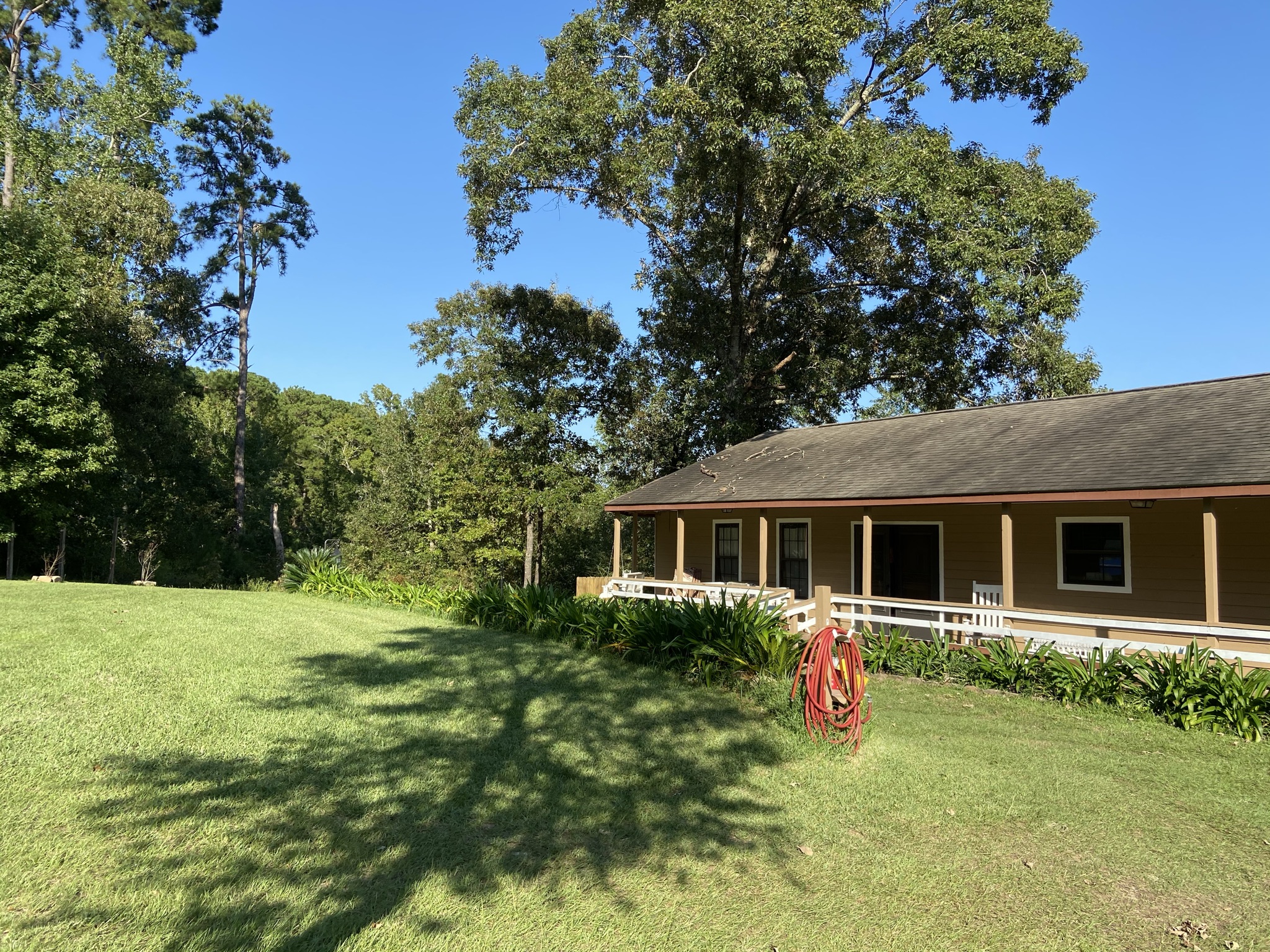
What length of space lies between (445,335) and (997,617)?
2283 centimetres

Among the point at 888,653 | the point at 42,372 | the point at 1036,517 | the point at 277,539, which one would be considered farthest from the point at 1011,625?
the point at 277,539

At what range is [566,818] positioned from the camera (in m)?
4.98

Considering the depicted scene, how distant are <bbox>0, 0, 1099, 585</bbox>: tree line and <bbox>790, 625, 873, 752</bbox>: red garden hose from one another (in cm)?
1298

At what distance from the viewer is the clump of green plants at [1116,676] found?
7.41 m

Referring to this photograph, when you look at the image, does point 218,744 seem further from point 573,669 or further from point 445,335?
point 445,335

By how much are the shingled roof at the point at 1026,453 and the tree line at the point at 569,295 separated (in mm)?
4874

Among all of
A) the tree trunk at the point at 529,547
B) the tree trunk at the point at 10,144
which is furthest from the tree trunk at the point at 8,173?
the tree trunk at the point at 529,547

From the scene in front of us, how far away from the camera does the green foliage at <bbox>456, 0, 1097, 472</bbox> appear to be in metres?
16.4

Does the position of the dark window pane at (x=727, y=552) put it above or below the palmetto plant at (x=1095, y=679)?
above

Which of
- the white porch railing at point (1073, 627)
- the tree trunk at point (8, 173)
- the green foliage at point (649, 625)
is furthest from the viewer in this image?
the tree trunk at point (8, 173)

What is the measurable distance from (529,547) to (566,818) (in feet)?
70.8

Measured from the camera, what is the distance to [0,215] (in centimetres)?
1762

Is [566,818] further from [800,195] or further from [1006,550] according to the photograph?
[800,195]

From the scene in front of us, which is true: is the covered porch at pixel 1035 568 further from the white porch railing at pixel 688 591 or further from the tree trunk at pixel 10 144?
the tree trunk at pixel 10 144
